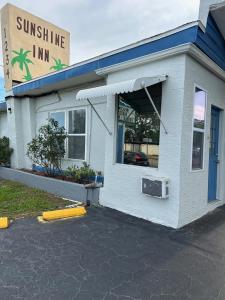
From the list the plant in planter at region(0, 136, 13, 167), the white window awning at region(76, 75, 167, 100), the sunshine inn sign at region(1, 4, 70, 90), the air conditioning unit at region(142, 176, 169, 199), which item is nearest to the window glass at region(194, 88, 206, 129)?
the white window awning at region(76, 75, 167, 100)

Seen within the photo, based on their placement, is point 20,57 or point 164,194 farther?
point 20,57

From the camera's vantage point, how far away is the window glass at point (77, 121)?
781cm

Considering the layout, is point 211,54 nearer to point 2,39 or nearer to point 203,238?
point 203,238

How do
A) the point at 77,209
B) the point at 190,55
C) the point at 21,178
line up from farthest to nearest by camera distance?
the point at 21,178 < the point at 77,209 < the point at 190,55

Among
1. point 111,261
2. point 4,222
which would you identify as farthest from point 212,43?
point 4,222

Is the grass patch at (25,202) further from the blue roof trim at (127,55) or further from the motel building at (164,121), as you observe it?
the blue roof trim at (127,55)

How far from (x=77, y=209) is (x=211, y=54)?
14.2 ft

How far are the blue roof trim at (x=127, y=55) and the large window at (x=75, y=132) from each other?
3.79 feet

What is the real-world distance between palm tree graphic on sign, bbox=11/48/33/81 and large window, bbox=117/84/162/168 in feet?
20.9

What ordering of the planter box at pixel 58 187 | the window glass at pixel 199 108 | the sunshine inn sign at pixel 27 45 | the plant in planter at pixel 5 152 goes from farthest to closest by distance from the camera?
1. the sunshine inn sign at pixel 27 45
2. the plant in planter at pixel 5 152
3. the planter box at pixel 58 187
4. the window glass at pixel 199 108

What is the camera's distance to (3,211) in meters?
5.76

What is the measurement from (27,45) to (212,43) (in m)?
8.30

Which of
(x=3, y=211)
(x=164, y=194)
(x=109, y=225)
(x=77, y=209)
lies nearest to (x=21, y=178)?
(x=3, y=211)

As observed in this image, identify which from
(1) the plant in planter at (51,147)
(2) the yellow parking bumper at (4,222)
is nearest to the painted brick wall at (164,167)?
(2) the yellow parking bumper at (4,222)
